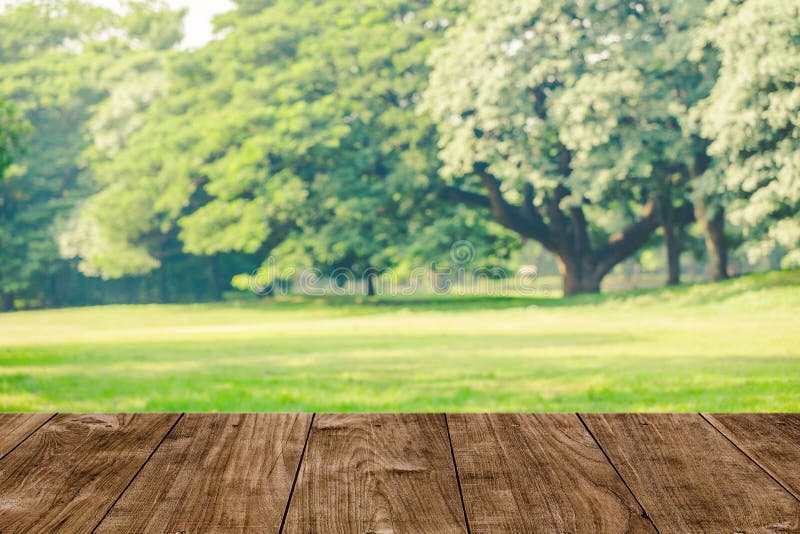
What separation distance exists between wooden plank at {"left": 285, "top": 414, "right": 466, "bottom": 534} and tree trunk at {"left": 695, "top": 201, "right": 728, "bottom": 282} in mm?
2789

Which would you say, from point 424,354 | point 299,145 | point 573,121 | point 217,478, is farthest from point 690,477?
point 299,145

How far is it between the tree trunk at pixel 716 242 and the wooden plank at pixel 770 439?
8.03 feet

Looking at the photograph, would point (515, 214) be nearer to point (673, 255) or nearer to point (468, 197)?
point (468, 197)

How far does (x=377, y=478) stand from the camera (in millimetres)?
1356

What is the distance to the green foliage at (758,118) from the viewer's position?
12.3 feet

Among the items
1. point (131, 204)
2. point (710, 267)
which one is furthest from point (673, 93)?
point (131, 204)

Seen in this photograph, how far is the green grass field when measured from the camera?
11.3ft

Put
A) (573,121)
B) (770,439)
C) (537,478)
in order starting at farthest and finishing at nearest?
1. (573,121)
2. (770,439)
3. (537,478)

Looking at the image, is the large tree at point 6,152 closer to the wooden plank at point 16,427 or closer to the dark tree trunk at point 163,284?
the dark tree trunk at point 163,284

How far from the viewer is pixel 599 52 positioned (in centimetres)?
446

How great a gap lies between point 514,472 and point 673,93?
331 cm

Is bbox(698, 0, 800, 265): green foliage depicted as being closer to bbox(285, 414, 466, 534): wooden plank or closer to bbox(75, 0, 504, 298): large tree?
bbox(75, 0, 504, 298): large tree

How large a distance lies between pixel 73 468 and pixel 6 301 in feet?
9.83

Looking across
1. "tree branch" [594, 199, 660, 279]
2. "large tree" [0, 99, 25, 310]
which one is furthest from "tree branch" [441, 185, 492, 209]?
"large tree" [0, 99, 25, 310]
